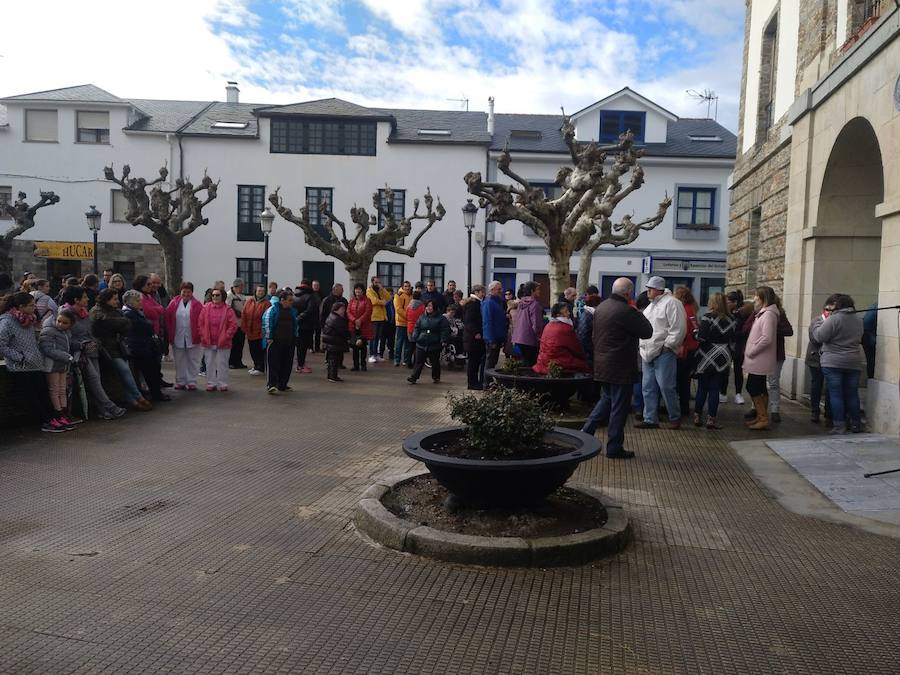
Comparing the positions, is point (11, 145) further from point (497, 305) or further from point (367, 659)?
point (367, 659)

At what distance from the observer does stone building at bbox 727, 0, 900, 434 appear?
913cm

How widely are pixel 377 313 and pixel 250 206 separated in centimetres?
1705

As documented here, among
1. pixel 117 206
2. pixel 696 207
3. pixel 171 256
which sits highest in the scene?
pixel 696 207

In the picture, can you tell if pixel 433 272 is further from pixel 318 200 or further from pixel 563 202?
pixel 563 202

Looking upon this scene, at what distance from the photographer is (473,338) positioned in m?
12.5

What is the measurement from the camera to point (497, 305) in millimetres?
12133

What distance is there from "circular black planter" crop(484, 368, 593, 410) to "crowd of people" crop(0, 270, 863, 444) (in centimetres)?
20

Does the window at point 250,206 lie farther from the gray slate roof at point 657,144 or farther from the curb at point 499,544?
the curb at point 499,544

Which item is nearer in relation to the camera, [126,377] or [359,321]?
[126,377]

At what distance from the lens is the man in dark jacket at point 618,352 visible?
768 cm

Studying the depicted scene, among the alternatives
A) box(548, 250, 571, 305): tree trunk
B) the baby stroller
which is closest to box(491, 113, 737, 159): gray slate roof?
the baby stroller

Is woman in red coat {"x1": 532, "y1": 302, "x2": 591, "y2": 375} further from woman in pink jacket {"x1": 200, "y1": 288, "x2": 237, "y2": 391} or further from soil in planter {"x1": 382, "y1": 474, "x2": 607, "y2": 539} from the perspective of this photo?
woman in pink jacket {"x1": 200, "y1": 288, "x2": 237, "y2": 391}

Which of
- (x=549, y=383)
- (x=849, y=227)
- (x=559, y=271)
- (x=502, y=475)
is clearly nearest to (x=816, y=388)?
(x=849, y=227)

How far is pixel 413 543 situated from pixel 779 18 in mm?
14389
